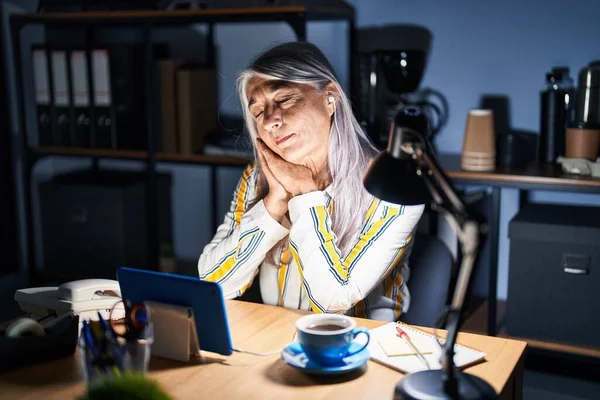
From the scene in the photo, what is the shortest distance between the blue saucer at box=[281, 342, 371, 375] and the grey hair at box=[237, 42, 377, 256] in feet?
1.61

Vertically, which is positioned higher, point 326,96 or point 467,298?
point 326,96

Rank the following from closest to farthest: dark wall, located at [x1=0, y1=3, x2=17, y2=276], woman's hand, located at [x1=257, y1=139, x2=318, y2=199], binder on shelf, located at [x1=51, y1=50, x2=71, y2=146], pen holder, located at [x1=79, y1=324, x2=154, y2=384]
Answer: pen holder, located at [x1=79, y1=324, x2=154, y2=384], woman's hand, located at [x1=257, y1=139, x2=318, y2=199], binder on shelf, located at [x1=51, y1=50, x2=71, y2=146], dark wall, located at [x1=0, y1=3, x2=17, y2=276]

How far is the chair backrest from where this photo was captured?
1.73 m

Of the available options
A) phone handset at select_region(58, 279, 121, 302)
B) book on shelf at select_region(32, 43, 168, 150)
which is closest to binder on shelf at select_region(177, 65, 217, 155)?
book on shelf at select_region(32, 43, 168, 150)

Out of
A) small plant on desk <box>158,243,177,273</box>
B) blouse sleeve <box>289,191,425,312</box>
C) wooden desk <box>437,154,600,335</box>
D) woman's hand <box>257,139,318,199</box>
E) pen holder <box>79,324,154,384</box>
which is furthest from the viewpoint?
small plant on desk <box>158,243,177,273</box>

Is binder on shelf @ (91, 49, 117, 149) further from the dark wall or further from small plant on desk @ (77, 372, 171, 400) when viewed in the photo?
small plant on desk @ (77, 372, 171, 400)

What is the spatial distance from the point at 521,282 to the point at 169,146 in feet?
4.66

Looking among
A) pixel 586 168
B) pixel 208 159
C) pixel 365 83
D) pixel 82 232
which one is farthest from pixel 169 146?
pixel 586 168

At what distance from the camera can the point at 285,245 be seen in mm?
1805

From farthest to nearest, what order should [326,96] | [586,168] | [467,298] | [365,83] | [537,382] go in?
[365,83] < [537,382] < [586,168] < [326,96] < [467,298]

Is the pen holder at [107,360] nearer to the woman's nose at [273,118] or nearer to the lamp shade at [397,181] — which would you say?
the lamp shade at [397,181]

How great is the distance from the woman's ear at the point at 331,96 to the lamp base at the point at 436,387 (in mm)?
827

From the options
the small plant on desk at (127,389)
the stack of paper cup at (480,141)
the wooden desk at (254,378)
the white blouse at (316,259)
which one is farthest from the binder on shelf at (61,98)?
the small plant on desk at (127,389)

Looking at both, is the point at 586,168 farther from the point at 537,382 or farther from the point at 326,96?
the point at 326,96
